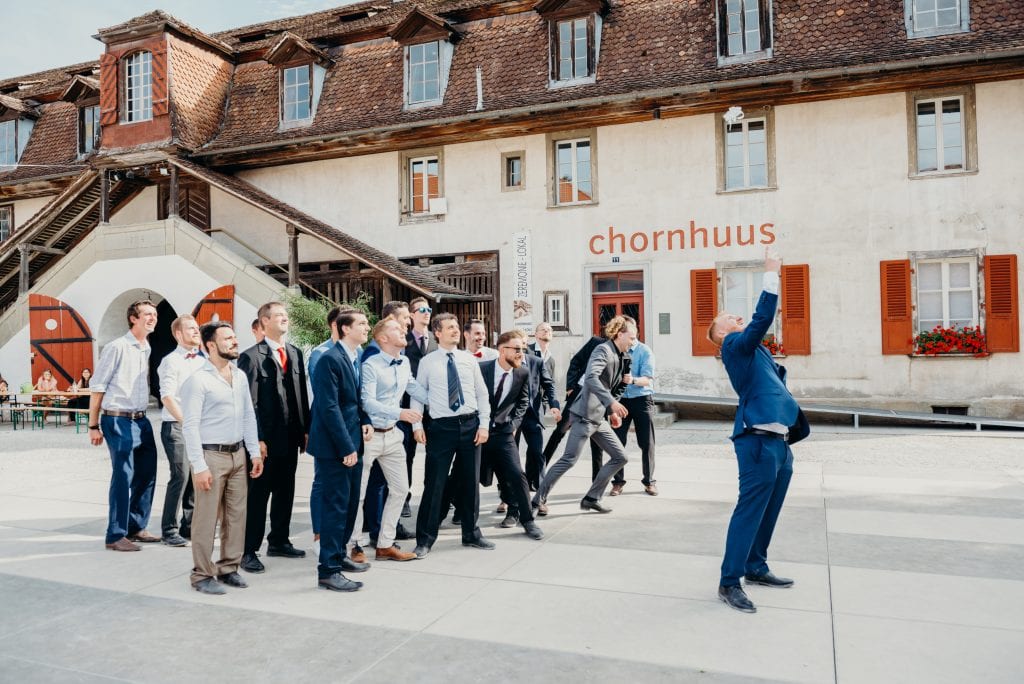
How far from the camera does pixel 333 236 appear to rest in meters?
16.5

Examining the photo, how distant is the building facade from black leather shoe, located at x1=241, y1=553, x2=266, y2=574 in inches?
401

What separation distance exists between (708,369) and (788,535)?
9.48 metres

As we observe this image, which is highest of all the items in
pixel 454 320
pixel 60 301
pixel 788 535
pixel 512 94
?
pixel 512 94

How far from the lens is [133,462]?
20.7 ft

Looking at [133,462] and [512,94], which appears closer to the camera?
[133,462]

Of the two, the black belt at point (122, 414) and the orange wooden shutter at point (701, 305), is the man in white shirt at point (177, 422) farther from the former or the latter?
the orange wooden shutter at point (701, 305)

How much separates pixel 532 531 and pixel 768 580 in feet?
6.48

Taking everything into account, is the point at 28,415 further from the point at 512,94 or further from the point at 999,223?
the point at 999,223

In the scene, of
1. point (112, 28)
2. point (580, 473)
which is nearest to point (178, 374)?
point (580, 473)

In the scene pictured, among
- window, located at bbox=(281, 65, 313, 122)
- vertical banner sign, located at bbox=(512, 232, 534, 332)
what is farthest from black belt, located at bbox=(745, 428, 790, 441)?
window, located at bbox=(281, 65, 313, 122)

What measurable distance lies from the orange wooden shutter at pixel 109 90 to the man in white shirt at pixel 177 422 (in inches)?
591

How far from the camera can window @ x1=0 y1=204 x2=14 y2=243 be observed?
22906mm

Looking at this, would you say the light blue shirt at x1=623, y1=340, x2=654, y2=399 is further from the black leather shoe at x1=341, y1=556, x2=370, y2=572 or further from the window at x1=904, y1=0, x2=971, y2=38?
the window at x1=904, y1=0, x2=971, y2=38

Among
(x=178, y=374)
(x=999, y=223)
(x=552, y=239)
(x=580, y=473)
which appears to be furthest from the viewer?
(x=552, y=239)
